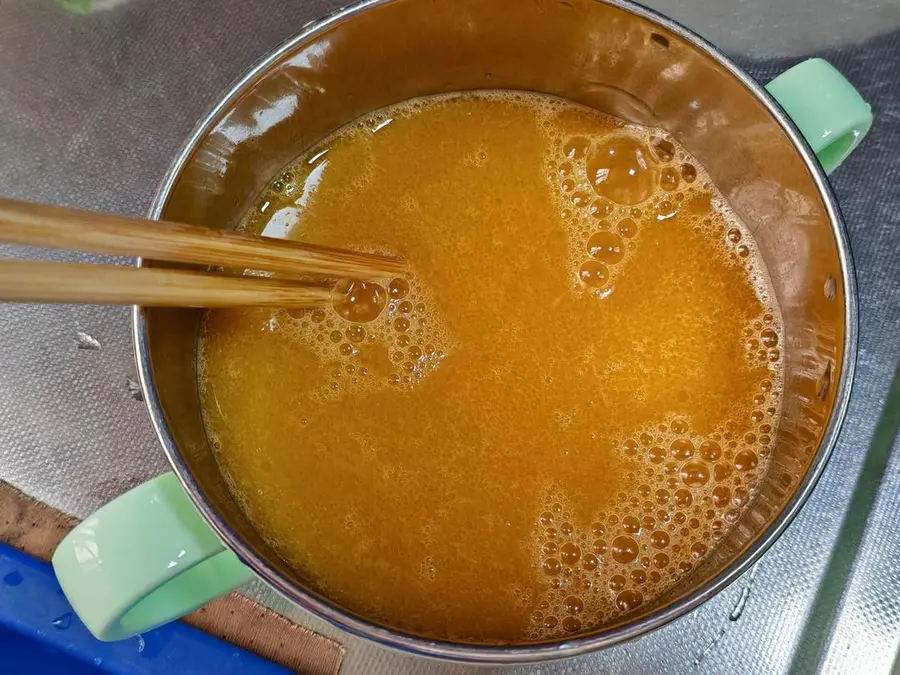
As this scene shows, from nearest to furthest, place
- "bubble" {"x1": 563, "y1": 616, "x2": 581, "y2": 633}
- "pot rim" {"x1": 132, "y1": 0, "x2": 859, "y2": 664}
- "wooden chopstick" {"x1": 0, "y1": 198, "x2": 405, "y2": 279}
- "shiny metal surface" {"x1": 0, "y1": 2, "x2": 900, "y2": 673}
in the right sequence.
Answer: "wooden chopstick" {"x1": 0, "y1": 198, "x2": 405, "y2": 279}
"pot rim" {"x1": 132, "y1": 0, "x2": 859, "y2": 664}
"bubble" {"x1": 563, "y1": 616, "x2": 581, "y2": 633}
"shiny metal surface" {"x1": 0, "y1": 2, "x2": 900, "y2": 673}

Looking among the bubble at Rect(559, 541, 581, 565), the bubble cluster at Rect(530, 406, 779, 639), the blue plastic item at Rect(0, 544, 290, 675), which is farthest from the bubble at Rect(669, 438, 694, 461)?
the blue plastic item at Rect(0, 544, 290, 675)

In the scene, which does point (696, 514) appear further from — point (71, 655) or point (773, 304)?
point (71, 655)

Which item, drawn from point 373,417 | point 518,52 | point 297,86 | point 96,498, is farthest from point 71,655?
point 518,52

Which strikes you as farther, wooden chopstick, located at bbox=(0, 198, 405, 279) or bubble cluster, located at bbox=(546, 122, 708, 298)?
bubble cluster, located at bbox=(546, 122, 708, 298)

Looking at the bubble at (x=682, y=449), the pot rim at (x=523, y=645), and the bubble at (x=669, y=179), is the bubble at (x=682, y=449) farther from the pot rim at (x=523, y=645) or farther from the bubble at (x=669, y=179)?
the bubble at (x=669, y=179)

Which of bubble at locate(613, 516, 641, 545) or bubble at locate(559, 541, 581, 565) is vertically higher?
bubble at locate(613, 516, 641, 545)

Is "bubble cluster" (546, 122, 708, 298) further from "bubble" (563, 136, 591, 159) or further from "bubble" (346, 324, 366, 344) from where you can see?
"bubble" (346, 324, 366, 344)

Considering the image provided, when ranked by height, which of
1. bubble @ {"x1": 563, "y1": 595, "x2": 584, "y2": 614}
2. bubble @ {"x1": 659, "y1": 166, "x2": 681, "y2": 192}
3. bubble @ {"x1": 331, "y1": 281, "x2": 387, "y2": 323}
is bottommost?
bubble @ {"x1": 563, "y1": 595, "x2": 584, "y2": 614}
